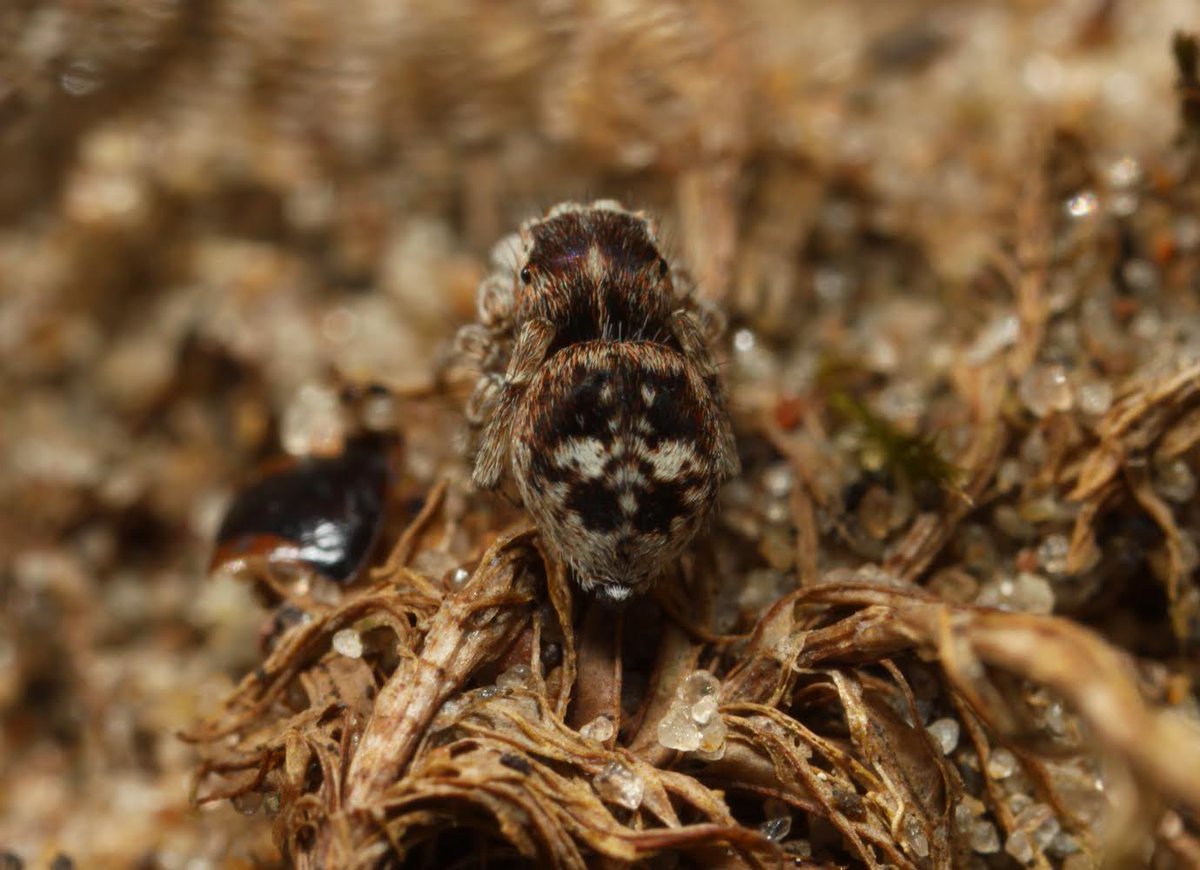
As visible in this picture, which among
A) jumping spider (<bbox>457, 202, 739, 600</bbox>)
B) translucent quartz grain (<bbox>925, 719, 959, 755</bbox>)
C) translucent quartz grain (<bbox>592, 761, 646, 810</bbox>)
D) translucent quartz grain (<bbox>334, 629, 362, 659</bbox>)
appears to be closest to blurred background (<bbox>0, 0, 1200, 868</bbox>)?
jumping spider (<bbox>457, 202, 739, 600</bbox>)

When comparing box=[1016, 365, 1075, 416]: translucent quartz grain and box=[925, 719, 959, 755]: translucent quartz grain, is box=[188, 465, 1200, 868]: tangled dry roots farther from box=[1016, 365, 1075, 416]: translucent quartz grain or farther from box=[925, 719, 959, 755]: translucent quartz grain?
box=[1016, 365, 1075, 416]: translucent quartz grain

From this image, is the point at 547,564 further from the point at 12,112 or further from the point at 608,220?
the point at 12,112

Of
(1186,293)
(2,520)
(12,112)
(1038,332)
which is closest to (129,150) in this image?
(12,112)

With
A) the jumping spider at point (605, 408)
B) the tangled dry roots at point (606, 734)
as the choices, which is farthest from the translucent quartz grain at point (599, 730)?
the jumping spider at point (605, 408)

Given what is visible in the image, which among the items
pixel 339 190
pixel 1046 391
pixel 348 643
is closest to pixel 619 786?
pixel 348 643

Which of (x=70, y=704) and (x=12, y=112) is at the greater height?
(x=12, y=112)

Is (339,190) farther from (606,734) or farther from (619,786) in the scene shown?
(619,786)
